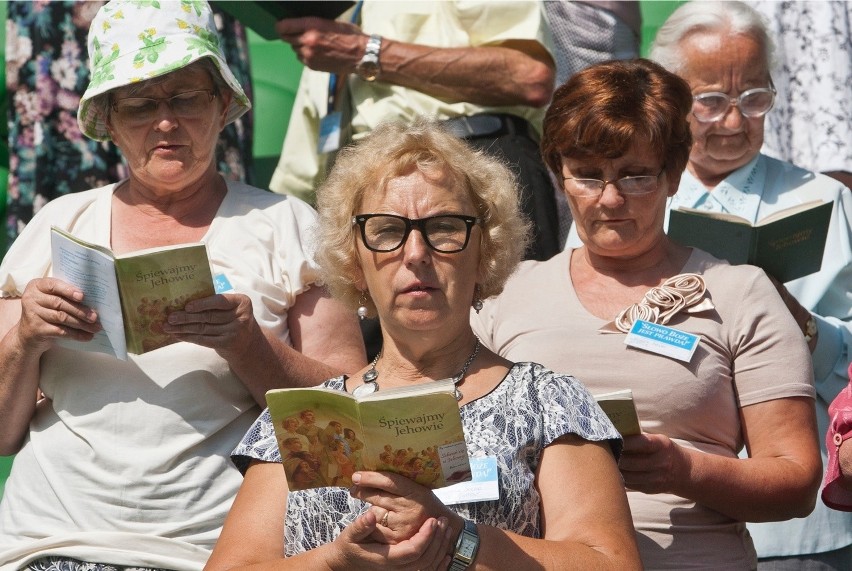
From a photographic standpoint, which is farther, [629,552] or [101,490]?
[101,490]

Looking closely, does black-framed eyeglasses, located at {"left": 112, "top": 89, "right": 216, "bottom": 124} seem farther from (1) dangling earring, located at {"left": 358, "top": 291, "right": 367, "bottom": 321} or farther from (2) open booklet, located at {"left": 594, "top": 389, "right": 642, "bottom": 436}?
(2) open booklet, located at {"left": 594, "top": 389, "right": 642, "bottom": 436}

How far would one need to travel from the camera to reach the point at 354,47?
4645 millimetres

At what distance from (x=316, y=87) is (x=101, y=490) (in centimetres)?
221

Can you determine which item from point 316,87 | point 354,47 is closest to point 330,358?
point 354,47

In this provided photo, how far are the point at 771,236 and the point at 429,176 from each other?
40.2 inches

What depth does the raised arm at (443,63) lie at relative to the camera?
4539 millimetres

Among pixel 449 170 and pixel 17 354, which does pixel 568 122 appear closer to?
pixel 449 170

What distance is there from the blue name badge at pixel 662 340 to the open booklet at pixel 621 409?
31 centimetres

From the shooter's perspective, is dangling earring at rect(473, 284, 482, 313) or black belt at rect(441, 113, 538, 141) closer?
dangling earring at rect(473, 284, 482, 313)

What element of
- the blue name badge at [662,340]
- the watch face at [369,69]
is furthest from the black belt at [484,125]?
the blue name badge at [662,340]

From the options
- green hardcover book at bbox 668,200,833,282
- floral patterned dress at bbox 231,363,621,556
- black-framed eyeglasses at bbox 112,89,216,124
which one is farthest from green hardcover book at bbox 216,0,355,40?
floral patterned dress at bbox 231,363,621,556

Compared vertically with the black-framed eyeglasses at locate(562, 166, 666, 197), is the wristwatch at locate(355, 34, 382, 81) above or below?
below

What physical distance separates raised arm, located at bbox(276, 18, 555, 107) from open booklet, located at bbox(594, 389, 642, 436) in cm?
186

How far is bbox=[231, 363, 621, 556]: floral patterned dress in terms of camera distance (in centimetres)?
272
